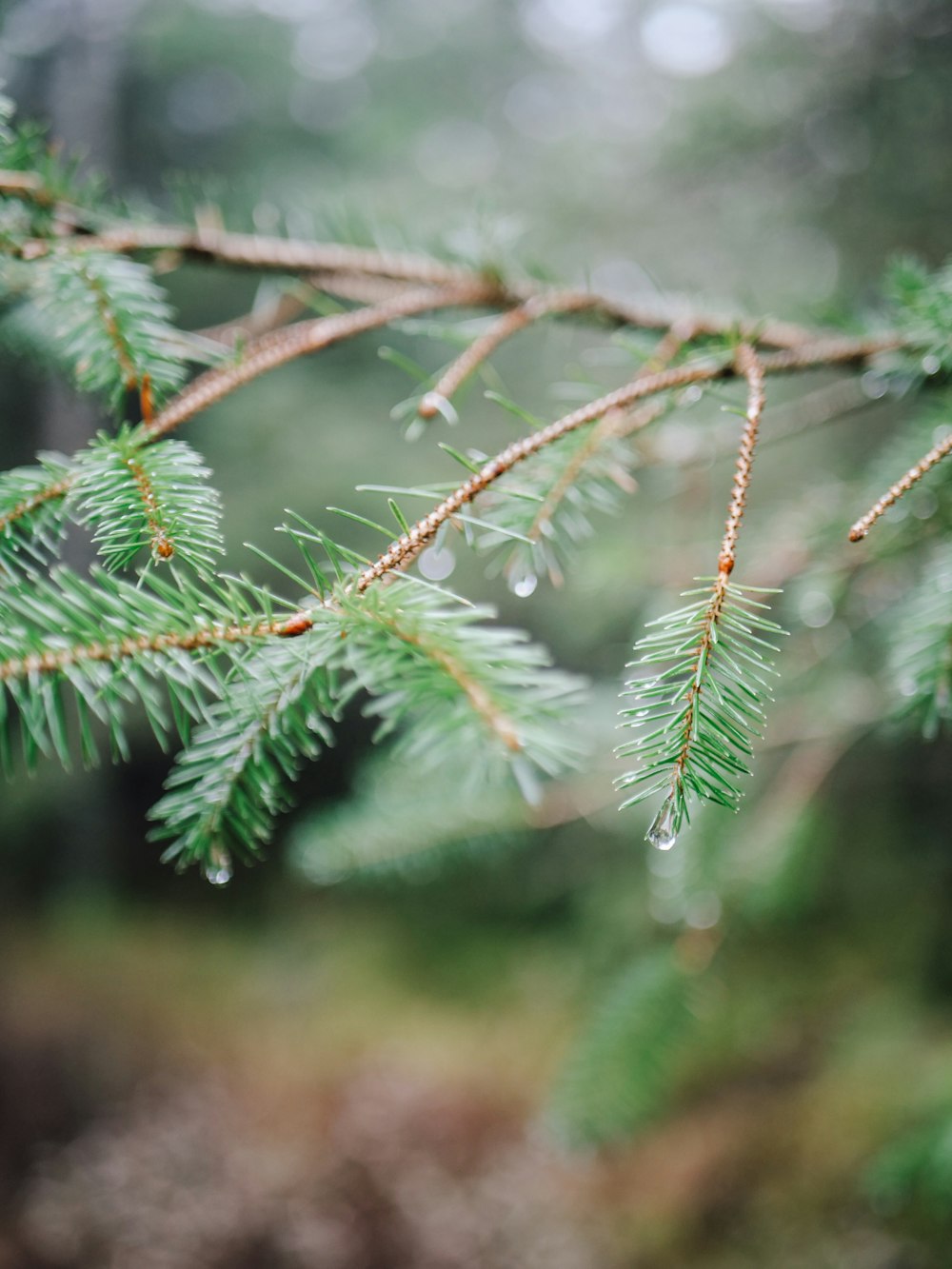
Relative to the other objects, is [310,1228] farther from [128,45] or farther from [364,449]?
[128,45]

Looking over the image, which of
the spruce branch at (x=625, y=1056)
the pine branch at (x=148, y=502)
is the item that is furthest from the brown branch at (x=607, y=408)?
the spruce branch at (x=625, y=1056)

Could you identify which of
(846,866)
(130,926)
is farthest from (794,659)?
(130,926)

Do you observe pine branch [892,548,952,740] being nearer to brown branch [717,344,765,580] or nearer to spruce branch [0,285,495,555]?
brown branch [717,344,765,580]

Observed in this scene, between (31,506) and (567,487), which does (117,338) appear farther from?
(567,487)

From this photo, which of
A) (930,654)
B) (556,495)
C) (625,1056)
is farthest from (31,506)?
(625,1056)

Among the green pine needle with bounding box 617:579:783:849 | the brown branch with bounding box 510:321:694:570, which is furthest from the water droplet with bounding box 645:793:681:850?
the brown branch with bounding box 510:321:694:570

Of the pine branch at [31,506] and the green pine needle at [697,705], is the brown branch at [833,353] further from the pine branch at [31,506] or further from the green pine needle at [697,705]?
the pine branch at [31,506]
